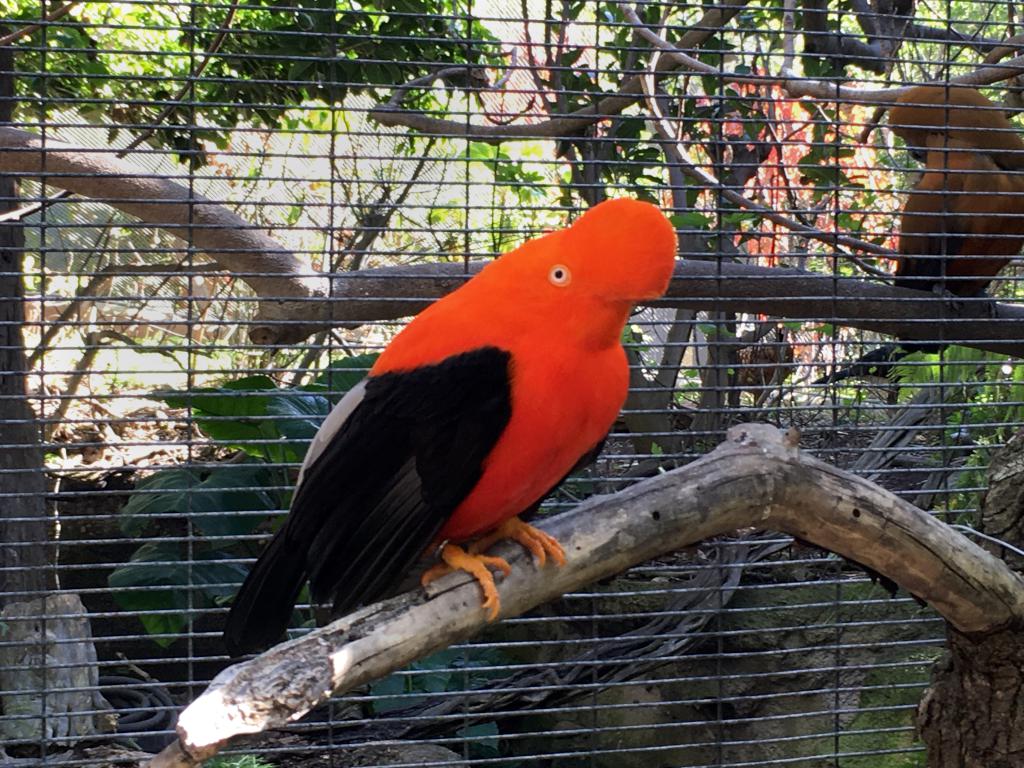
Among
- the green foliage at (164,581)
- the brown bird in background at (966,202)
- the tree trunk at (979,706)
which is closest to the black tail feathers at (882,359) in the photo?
the brown bird in background at (966,202)

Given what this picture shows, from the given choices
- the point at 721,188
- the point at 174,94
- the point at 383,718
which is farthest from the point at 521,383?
the point at 174,94

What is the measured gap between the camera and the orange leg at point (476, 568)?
1.41m

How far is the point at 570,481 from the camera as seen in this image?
8.40ft

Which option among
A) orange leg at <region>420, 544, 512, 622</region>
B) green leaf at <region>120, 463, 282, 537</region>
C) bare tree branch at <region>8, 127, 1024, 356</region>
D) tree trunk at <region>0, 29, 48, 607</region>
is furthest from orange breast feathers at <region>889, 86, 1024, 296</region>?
tree trunk at <region>0, 29, 48, 607</region>

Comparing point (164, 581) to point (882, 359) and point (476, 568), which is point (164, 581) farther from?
point (882, 359)

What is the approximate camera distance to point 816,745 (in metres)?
2.96

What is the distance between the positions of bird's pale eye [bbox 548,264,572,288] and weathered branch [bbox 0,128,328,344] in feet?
3.26

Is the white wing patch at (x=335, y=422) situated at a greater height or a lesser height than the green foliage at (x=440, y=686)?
greater

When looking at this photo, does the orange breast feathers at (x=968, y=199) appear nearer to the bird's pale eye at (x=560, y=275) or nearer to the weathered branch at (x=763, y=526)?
the weathered branch at (x=763, y=526)

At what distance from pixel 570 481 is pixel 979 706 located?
3.66 feet

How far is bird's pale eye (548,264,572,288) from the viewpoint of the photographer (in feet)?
4.63

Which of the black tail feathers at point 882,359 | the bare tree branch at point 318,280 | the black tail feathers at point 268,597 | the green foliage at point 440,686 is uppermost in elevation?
the bare tree branch at point 318,280

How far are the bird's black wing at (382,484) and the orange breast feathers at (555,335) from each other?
0.03 metres

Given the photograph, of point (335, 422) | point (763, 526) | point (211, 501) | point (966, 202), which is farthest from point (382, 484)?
point (966, 202)
